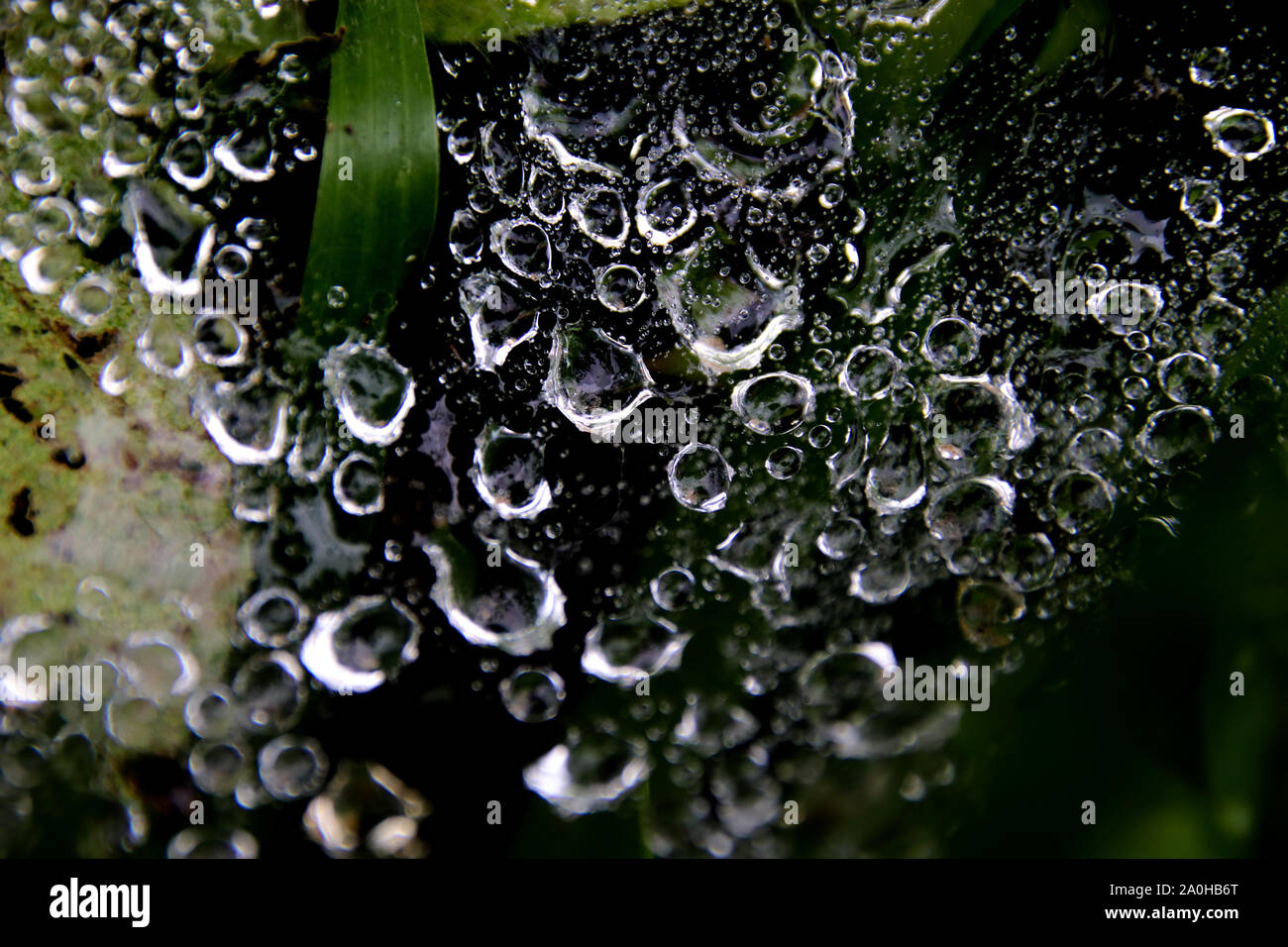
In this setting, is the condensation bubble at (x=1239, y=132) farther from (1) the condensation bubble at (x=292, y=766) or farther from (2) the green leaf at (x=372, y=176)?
(1) the condensation bubble at (x=292, y=766)

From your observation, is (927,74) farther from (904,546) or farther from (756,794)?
(756,794)

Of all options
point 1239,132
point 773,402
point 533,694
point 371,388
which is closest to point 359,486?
point 371,388

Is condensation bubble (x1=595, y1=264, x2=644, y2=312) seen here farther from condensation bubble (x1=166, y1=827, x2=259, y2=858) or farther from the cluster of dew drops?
condensation bubble (x1=166, y1=827, x2=259, y2=858)

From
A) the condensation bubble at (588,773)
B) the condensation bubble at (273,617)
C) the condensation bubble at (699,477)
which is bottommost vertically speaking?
the condensation bubble at (588,773)

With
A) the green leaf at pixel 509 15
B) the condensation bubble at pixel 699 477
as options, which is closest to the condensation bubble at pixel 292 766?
the condensation bubble at pixel 699 477

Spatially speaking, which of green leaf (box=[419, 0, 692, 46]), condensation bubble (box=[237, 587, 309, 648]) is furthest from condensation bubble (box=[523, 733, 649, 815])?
green leaf (box=[419, 0, 692, 46])
